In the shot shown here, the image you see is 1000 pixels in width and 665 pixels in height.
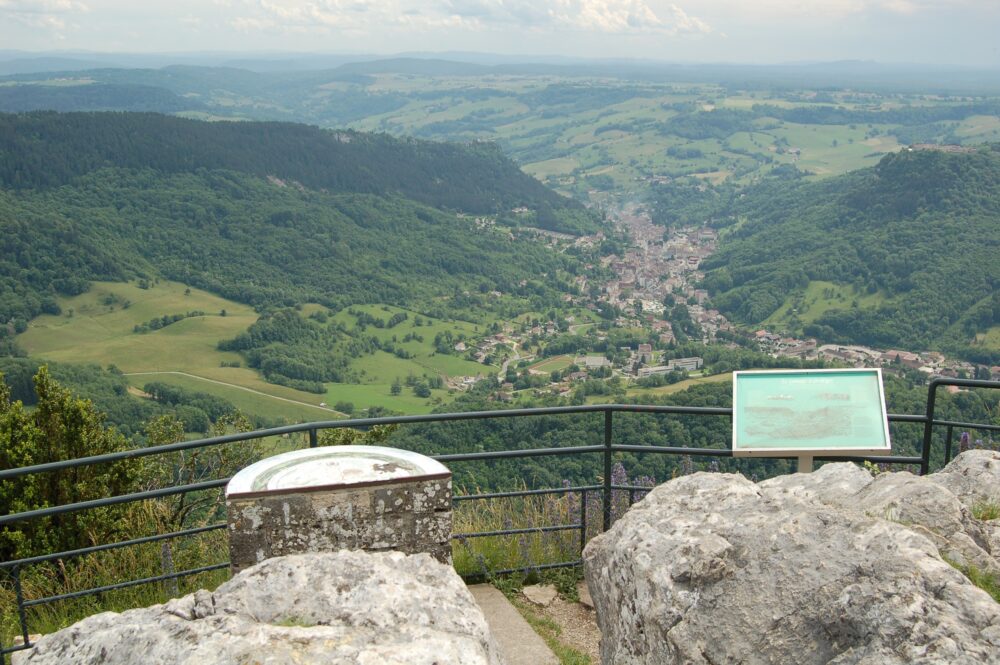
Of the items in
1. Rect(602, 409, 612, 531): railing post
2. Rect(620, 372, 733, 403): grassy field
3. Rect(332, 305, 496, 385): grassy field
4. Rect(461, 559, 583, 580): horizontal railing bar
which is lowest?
Rect(332, 305, 496, 385): grassy field

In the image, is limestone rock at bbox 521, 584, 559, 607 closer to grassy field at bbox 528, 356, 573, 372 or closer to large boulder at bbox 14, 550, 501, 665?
large boulder at bbox 14, 550, 501, 665

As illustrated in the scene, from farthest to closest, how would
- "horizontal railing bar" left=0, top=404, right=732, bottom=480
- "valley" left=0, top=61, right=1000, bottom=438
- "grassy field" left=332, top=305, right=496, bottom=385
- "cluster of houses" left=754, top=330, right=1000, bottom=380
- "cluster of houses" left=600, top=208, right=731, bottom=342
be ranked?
1. "cluster of houses" left=600, top=208, right=731, bottom=342
2. "grassy field" left=332, top=305, right=496, bottom=385
3. "valley" left=0, top=61, right=1000, bottom=438
4. "cluster of houses" left=754, top=330, right=1000, bottom=380
5. "horizontal railing bar" left=0, top=404, right=732, bottom=480

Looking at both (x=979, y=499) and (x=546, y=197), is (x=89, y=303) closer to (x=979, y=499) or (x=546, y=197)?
(x=546, y=197)

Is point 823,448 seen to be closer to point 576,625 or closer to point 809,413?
point 809,413

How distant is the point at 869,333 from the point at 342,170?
339 ft

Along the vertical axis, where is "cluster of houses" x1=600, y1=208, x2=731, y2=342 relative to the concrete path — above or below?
below

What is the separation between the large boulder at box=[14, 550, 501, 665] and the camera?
3201 millimetres

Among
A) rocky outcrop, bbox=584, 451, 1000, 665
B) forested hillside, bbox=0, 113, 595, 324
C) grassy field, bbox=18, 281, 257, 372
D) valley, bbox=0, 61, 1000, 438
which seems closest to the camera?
rocky outcrop, bbox=584, 451, 1000, 665

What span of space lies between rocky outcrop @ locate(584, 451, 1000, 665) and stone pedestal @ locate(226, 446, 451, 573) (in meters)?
1.01

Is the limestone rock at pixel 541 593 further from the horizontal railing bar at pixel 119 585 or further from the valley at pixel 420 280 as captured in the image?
the valley at pixel 420 280

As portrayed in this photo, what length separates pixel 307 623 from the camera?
136 inches

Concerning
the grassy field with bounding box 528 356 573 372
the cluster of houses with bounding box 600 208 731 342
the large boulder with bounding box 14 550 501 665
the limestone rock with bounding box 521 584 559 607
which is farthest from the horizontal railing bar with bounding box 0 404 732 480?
the cluster of houses with bounding box 600 208 731 342

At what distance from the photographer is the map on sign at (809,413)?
5.60 meters

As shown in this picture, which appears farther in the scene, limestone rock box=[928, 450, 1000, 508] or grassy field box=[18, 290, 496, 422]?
grassy field box=[18, 290, 496, 422]
